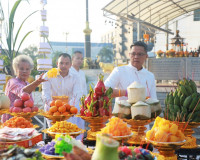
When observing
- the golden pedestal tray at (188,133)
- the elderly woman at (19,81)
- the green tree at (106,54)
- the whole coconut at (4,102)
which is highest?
the green tree at (106,54)

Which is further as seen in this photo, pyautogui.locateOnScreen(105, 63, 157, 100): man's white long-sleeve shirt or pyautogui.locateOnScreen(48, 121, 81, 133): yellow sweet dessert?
pyautogui.locateOnScreen(105, 63, 157, 100): man's white long-sleeve shirt

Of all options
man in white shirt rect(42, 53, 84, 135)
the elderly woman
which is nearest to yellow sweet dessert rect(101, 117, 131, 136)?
the elderly woman

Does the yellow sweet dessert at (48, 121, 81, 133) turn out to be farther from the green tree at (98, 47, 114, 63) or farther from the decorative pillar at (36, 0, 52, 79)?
the green tree at (98, 47, 114, 63)

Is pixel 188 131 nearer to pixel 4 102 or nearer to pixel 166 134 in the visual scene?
pixel 166 134

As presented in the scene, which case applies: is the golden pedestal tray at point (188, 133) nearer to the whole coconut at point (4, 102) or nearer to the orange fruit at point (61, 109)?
the orange fruit at point (61, 109)

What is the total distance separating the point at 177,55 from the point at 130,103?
6522 millimetres

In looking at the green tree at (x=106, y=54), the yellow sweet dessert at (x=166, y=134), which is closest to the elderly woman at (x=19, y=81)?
the yellow sweet dessert at (x=166, y=134)

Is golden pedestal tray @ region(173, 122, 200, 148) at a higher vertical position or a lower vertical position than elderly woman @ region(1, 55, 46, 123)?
lower

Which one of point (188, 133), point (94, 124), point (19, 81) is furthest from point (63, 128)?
point (19, 81)

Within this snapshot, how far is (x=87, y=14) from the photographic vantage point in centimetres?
2191

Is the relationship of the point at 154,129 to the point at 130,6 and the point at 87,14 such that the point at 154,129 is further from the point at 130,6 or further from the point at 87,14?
the point at 87,14

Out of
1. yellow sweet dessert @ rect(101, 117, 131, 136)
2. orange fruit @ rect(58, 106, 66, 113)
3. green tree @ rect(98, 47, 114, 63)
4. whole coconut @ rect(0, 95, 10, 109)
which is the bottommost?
yellow sweet dessert @ rect(101, 117, 131, 136)

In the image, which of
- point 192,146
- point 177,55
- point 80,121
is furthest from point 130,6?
point 192,146

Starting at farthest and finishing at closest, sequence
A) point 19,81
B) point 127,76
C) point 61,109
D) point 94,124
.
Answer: point 127,76 → point 19,81 → point 61,109 → point 94,124
